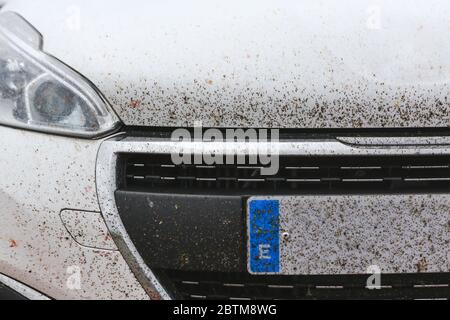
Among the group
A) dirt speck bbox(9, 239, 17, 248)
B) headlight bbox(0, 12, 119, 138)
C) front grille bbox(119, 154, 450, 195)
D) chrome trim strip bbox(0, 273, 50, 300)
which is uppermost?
headlight bbox(0, 12, 119, 138)

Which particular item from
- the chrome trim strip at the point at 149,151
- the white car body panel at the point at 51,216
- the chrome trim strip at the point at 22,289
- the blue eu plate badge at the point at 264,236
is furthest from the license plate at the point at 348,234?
the chrome trim strip at the point at 22,289

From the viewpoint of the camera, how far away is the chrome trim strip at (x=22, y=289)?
189cm

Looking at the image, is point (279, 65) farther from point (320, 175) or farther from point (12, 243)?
point (12, 243)

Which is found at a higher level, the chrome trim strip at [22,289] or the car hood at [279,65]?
the car hood at [279,65]

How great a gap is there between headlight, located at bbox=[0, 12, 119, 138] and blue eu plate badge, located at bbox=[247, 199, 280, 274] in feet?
1.38

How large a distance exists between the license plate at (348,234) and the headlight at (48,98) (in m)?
0.45

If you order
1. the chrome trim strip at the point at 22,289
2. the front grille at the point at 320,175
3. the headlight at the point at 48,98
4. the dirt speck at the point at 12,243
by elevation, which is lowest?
the chrome trim strip at the point at 22,289

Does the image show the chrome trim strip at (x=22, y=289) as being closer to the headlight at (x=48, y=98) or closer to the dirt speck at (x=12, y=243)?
the dirt speck at (x=12, y=243)

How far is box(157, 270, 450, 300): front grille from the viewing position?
5.87ft

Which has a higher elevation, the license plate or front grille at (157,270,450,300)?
the license plate

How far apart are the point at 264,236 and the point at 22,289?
68 cm

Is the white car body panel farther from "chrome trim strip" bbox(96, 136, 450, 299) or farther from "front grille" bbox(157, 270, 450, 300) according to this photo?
"front grille" bbox(157, 270, 450, 300)

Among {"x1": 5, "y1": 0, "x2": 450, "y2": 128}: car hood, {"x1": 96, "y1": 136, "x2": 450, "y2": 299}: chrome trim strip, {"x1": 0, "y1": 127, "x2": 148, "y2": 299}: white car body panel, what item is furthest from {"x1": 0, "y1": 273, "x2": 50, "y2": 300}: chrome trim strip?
{"x1": 5, "y1": 0, "x2": 450, "y2": 128}: car hood

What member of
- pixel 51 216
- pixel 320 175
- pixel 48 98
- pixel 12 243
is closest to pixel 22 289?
pixel 12 243
